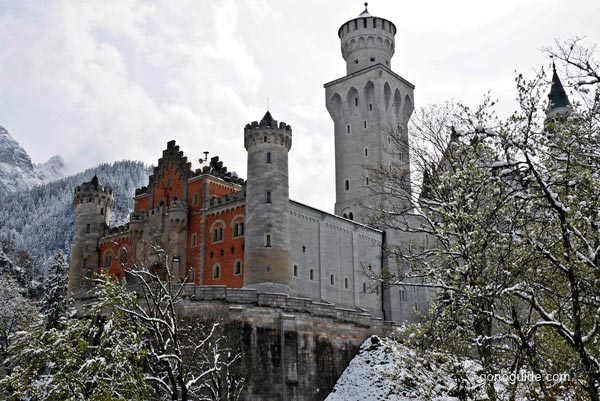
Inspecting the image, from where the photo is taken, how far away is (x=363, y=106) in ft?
207

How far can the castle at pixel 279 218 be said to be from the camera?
4403cm

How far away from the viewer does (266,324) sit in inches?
1347

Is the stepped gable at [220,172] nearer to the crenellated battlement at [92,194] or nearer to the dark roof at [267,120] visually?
the dark roof at [267,120]

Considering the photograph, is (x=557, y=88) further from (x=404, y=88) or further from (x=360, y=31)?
(x=360, y=31)

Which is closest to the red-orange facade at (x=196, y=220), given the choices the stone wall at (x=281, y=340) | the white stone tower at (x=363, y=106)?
the stone wall at (x=281, y=340)

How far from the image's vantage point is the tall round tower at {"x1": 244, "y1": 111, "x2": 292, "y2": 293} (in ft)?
137

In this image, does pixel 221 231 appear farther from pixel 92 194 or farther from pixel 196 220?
pixel 92 194

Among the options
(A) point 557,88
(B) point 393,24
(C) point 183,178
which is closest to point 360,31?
(B) point 393,24

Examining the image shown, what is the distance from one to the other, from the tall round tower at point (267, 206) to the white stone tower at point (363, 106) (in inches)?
607

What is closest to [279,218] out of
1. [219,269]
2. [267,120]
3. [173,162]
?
[219,269]

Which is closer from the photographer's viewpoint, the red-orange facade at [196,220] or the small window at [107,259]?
the red-orange facade at [196,220]

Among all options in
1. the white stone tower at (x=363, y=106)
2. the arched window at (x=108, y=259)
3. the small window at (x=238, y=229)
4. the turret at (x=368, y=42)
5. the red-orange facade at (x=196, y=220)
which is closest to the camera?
the small window at (x=238, y=229)

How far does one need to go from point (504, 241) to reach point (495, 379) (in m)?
3.20

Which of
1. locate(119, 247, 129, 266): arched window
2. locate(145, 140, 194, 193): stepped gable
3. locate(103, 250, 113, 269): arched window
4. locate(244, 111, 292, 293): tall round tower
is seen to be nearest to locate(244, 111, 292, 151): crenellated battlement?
locate(244, 111, 292, 293): tall round tower
